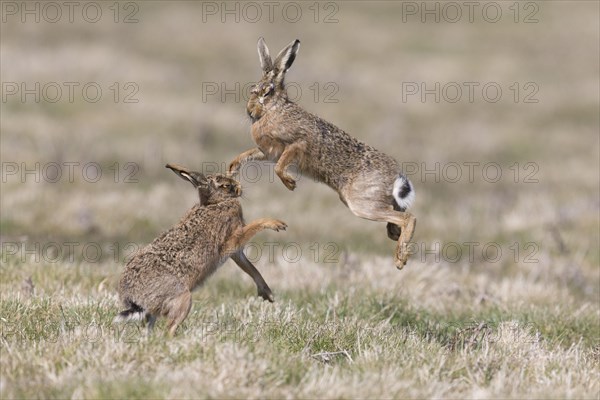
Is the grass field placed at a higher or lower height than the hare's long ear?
lower

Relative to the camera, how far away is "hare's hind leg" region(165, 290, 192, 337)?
5569mm

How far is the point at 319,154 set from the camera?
7289mm

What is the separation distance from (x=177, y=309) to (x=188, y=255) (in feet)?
1.51

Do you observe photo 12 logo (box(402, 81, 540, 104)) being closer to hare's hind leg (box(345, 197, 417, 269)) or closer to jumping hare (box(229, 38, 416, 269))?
jumping hare (box(229, 38, 416, 269))

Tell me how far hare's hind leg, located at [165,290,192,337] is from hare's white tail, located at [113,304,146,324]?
16cm

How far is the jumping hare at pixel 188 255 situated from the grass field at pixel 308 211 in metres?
0.17

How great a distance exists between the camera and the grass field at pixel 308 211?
5.02 meters

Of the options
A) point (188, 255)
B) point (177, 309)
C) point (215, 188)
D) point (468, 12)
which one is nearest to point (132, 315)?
point (177, 309)

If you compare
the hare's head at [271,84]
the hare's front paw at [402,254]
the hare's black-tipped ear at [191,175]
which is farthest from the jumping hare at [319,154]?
the hare's black-tipped ear at [191,175]

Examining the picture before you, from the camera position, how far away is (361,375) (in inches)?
197

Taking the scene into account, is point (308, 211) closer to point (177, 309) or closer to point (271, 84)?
point (271, 84)

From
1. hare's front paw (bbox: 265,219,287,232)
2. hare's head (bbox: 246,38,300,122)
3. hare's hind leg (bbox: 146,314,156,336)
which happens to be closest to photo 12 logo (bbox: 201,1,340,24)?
hare's head (bbox: 246,38,300,122)

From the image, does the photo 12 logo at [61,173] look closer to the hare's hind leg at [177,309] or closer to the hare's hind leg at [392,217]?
the hare's hind leg at [392,217]

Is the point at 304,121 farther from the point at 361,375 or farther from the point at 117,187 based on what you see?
the point at 117,187
